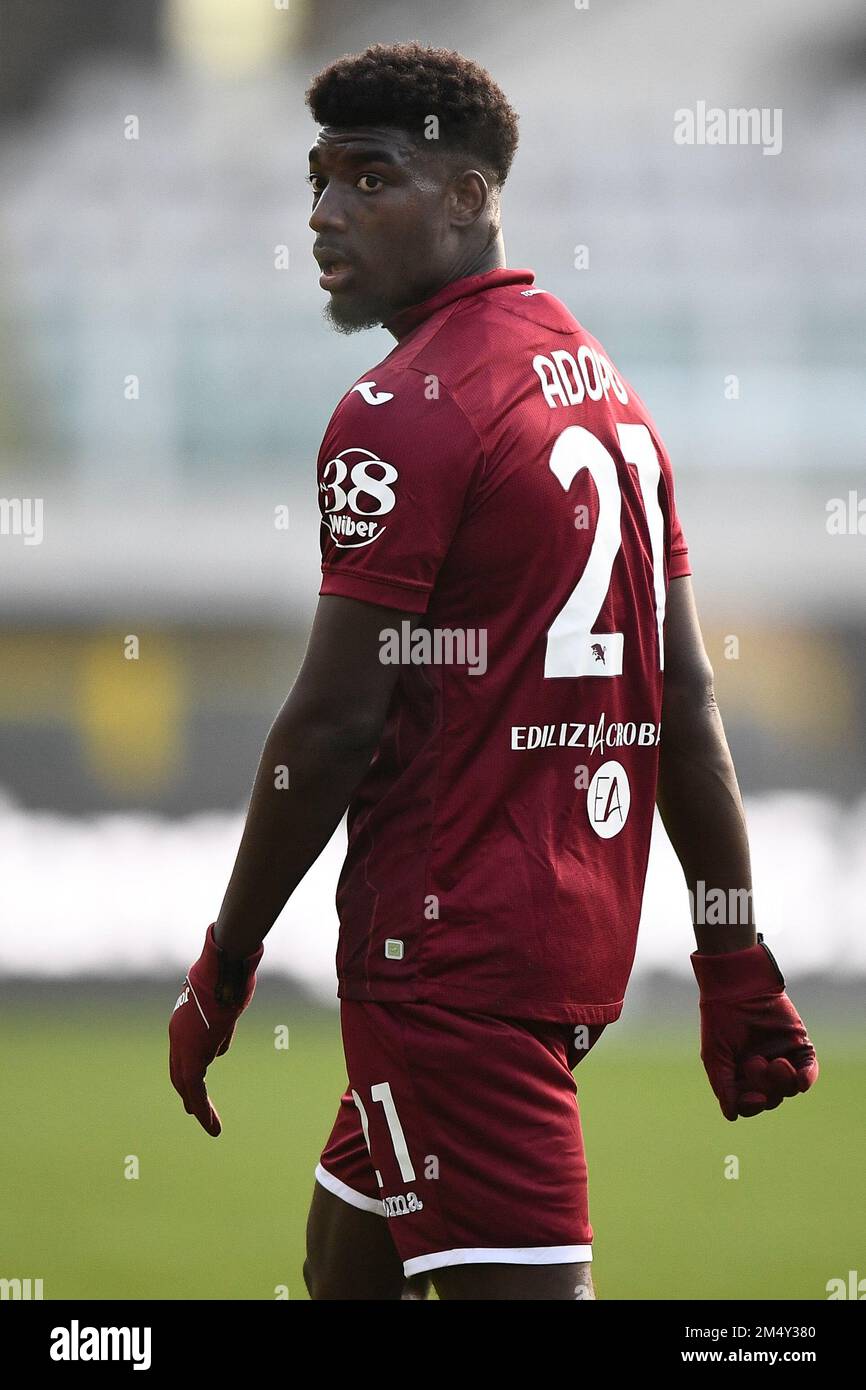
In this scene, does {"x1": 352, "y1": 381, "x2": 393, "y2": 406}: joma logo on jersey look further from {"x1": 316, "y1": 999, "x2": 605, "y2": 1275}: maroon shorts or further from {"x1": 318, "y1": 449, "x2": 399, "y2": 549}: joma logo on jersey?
{"x1": 316, "y1": 999, "x2": 605, "y2": 1275}: maroon shorts

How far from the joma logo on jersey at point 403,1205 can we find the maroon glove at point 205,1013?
0.26m

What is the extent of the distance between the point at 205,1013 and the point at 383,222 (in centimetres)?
95

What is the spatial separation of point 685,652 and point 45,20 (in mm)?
9093

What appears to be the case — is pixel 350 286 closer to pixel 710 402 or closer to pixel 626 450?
pixel 626 450

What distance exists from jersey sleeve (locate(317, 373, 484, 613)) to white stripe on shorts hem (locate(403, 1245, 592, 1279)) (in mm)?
680

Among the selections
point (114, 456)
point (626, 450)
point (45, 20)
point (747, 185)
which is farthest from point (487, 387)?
point (45, 20)

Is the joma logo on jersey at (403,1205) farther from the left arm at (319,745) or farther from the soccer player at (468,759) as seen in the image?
the left arm at (319,745)

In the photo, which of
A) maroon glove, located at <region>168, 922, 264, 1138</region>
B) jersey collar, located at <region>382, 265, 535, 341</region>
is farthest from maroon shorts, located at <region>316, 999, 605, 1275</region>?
jersey collar, located at <region>382, 265, 535, 341</region>

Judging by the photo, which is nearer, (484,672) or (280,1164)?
(484,672)

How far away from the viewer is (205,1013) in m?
1.99

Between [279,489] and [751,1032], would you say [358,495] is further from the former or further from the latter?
[279,489]

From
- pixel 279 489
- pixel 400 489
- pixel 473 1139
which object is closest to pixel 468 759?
pixel 400 489

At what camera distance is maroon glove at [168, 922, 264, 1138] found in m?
1.97

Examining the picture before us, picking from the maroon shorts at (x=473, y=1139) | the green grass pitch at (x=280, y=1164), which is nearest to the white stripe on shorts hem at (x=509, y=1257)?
the maroon shorts at (x=473, y=1139)
